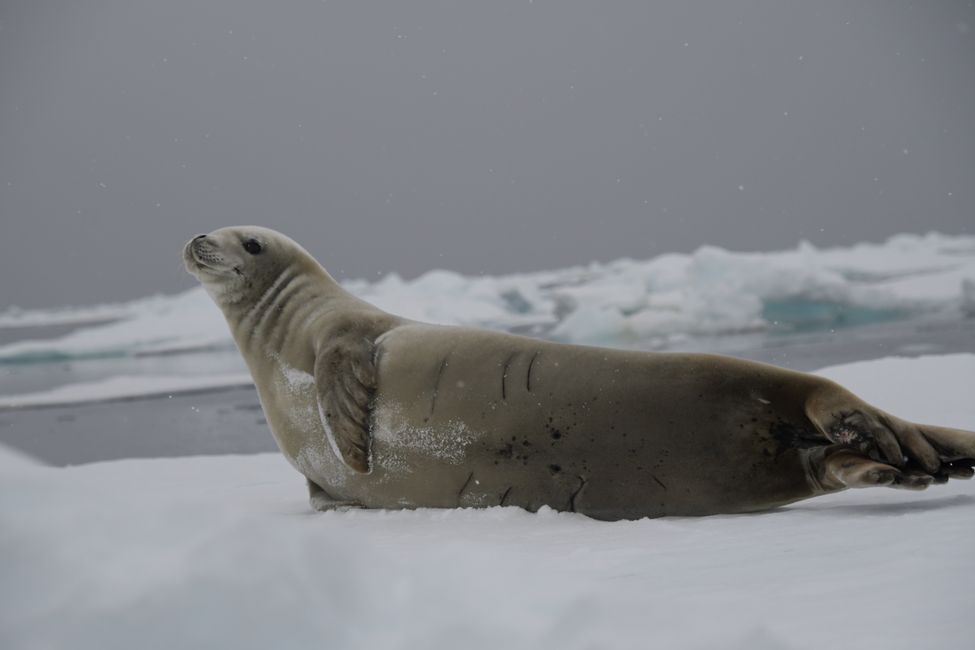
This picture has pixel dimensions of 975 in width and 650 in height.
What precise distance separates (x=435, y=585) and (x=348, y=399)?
4.99 ft

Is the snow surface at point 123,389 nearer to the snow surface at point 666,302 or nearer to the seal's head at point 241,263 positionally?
the snow surface at point 666,302

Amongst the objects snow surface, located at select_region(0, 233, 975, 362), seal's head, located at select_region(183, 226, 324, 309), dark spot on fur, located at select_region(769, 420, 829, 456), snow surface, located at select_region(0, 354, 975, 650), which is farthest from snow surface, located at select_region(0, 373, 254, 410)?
snow surface, located at select_region(0, 354, 975, 650)

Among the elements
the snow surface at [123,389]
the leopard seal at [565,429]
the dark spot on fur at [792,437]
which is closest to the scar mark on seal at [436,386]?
the leopard seal at [565,429]

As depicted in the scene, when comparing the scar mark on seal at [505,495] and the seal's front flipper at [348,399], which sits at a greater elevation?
the seal's front flipper at [348,399]

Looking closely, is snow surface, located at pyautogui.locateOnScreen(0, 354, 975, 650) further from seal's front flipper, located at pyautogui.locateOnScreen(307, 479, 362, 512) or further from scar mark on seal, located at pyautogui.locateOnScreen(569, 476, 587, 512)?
seal's front flipper, located at pyautogui.locateOnScreen(307, 479, 362, 512)

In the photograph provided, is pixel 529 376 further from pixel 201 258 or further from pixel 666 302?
pixel 666 302

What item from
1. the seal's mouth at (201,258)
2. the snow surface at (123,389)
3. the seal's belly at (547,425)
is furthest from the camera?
the snow surface at (123,389)

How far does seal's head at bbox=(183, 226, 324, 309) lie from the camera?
12.2 feet

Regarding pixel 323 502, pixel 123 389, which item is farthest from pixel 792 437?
pixel 123 389

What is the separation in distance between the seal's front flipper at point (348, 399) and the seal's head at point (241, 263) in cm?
79

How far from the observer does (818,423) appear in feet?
8.13

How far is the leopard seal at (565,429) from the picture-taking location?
2.49 m

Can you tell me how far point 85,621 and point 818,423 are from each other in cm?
184

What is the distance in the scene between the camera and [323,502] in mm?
3240
